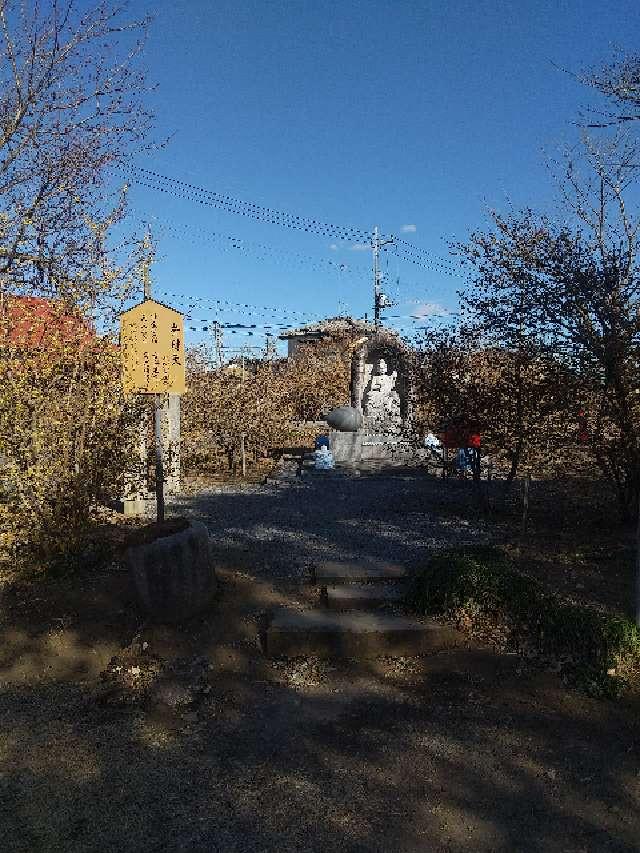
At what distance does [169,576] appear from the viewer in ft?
14.5

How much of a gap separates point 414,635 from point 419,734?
0.93m

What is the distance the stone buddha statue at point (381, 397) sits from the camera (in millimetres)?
17147

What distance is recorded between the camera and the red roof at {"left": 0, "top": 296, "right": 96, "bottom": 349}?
504cm

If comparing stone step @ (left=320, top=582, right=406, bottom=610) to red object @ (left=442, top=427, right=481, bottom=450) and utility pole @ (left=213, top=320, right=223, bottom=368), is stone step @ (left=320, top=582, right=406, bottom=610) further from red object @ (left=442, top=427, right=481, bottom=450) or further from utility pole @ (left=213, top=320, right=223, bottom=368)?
utility pole @ (left=213, top=320, right=223, bottom=368)

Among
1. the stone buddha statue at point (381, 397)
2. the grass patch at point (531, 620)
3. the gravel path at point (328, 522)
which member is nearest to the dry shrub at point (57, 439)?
the gravel path at point (328, 522)

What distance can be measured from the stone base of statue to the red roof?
9271mm

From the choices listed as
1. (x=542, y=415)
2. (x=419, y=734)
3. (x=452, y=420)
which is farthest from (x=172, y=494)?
(x=419, y=734)

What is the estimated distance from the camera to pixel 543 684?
367cm

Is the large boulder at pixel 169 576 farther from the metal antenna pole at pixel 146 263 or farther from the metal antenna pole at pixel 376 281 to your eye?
the metal antenna pole at pixel 376 281

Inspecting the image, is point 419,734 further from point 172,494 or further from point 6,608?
point 172,494

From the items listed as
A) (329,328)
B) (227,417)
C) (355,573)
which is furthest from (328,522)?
(329,328)

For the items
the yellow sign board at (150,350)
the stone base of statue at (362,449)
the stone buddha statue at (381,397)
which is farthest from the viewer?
the stone buddha statue at (381,397)

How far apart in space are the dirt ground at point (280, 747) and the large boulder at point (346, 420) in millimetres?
10370

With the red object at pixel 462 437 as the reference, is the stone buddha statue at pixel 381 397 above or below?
above
